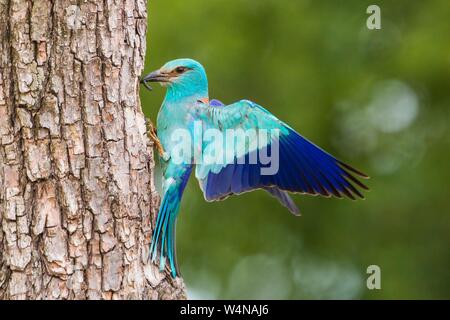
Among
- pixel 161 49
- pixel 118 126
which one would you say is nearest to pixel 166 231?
pixel 118 126

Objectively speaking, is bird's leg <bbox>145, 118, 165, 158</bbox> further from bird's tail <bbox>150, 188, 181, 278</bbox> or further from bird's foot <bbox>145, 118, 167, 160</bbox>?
bird's tail <bbox>150, 188, 181, 278</bbox>

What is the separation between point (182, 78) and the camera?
18.3ft

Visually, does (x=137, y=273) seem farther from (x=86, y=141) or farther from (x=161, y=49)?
(x=161, y=49)

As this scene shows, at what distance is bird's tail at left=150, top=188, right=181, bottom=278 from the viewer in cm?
475

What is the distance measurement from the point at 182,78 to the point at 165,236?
1.21 m

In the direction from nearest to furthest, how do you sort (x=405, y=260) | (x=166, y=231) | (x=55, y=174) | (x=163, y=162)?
(x=55, y=174)
(x=166, y=231)
(x=163, y=162)
(x=405, y=260)

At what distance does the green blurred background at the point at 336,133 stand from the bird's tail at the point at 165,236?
15.5 ft

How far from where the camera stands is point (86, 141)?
4.50m

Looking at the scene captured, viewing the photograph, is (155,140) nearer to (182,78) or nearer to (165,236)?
(182,78)

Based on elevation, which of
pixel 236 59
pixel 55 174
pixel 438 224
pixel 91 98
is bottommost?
pixel 438 224

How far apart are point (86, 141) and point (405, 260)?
6632 millimetres

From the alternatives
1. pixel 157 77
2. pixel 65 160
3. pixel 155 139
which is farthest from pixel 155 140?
pixel 65 160

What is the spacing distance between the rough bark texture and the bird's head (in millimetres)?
964

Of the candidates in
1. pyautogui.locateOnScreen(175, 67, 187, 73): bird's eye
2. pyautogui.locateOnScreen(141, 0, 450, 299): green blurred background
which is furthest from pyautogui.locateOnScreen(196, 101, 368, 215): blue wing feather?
pyautogui.locateOnScreen(141, 0, 450, 299): green blurred background
